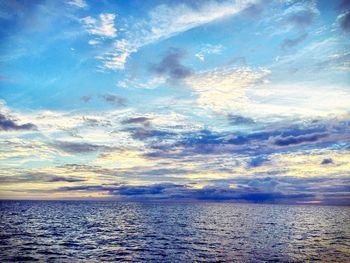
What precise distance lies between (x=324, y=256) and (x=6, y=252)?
5015 centimetres

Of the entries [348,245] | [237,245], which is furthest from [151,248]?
[348,245]

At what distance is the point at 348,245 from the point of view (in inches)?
2402

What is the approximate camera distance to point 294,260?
45500 millimetres

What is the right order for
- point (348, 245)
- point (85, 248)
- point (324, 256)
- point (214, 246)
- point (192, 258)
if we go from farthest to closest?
point (348, 245) → point (214, 246) → point (85, 248) → point (324, 256) → point (192, 258)

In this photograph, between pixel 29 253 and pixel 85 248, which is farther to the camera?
pixel 85 248

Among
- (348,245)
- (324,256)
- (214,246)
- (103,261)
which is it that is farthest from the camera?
(348,245)

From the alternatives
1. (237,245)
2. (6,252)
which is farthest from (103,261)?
(237,245)

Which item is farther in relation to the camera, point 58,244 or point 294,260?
point 58,244

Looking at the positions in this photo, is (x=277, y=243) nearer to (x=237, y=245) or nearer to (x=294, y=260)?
(x=237, y=245)

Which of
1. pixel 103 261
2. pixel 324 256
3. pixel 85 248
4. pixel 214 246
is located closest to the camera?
pixel 103 261

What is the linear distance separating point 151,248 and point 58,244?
1785cm

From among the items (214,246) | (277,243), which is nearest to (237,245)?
(214,246)

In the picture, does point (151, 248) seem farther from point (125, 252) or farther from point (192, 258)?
point (192, 258)

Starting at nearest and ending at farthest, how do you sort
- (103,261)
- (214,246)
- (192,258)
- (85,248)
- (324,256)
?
(103,261) < (192,258) < (324,256) < (85,248) < (214,246)
